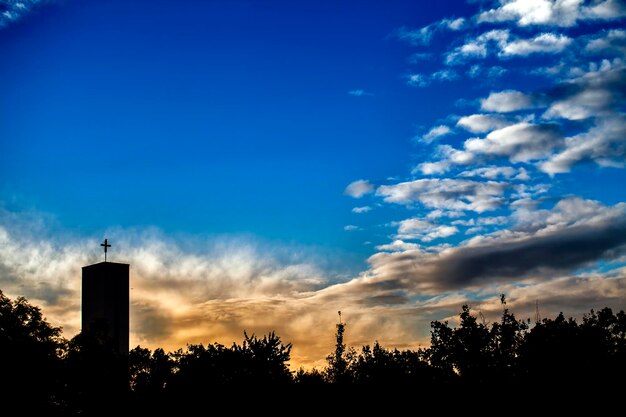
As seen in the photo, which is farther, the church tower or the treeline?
the church tower

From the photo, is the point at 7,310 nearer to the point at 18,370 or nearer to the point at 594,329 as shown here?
the point at 18,370

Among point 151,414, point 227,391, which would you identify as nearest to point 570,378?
point 227,391

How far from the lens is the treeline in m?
50.0

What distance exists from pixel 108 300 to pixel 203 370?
14.0 m

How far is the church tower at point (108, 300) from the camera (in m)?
61.0

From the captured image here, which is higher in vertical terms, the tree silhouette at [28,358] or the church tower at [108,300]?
the church tower at [108,300]

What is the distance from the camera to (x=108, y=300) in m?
61.1

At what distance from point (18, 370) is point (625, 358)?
45.7 m

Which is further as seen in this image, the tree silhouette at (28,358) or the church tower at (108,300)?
the church tower at (108,300)

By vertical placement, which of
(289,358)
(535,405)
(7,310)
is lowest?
(535,405)

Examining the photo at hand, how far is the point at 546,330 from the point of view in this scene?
62.7 meters

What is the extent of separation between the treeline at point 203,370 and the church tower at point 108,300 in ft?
7.12

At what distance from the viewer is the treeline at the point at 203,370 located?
164 feet

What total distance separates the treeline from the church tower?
7.12 feet
